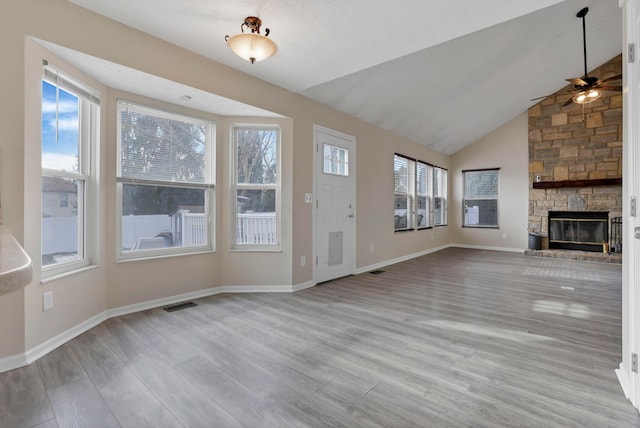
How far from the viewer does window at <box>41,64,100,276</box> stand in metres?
2.43

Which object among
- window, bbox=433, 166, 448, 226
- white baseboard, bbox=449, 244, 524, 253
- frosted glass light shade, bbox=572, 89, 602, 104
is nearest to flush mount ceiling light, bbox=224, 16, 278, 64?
frosted glass light shade, bbox=572, 89, 602, 104

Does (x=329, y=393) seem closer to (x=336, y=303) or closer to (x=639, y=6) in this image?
(x=336, y=303)

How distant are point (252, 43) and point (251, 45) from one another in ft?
0.05

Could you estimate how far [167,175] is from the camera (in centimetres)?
339

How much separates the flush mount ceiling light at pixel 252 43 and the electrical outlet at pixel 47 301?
234 cm

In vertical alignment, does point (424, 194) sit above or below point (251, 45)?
below

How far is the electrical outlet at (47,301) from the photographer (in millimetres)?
2281

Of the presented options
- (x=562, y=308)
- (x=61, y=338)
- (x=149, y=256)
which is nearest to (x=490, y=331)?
(x=562, y=308)

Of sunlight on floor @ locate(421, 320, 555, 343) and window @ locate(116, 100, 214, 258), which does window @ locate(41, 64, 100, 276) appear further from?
sunlight on floor @ locate(421, 320, 555, 343)

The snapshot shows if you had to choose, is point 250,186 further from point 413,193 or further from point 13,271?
point 413,193

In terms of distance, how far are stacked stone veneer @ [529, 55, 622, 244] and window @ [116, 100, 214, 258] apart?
747 centimetres

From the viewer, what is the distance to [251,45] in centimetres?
230

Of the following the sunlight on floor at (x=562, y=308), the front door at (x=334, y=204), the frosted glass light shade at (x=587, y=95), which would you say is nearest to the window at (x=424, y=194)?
the front door at (x=334, y=204)

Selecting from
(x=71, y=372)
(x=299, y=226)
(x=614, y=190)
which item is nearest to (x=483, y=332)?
(x=299, y=226)
